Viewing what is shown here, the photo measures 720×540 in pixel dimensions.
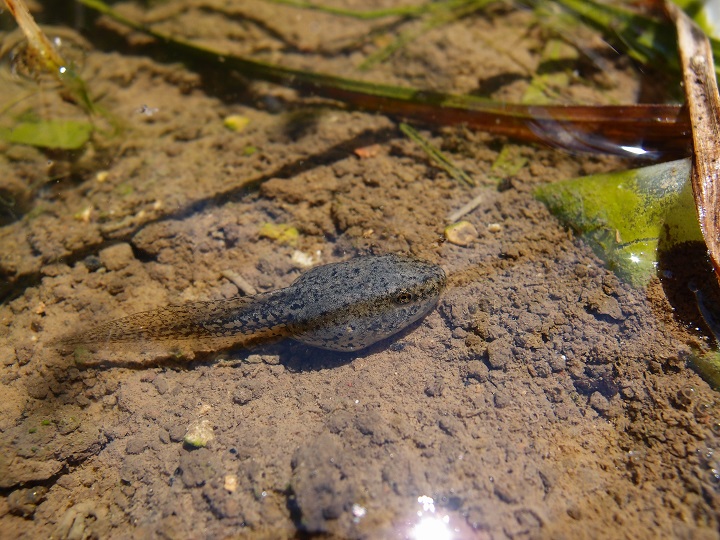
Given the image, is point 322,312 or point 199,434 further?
point 322,312

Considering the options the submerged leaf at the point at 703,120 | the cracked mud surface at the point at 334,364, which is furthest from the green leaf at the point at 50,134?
the submerged leaf at the point at 703,120

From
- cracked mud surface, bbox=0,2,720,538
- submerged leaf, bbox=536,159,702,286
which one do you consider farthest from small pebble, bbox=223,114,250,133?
submerged leaf, bbox=536,159,702,286

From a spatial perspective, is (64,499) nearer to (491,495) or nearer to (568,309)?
(491,495)

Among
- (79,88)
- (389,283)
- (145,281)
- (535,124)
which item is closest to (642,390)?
(389,283)

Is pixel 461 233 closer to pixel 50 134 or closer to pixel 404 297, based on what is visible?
pixel 404 297

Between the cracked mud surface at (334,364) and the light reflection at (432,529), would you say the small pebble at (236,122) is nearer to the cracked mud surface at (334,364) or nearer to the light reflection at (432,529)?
the cracked mud surface at (334,364)

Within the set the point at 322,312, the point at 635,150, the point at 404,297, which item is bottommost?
the point at 322,312

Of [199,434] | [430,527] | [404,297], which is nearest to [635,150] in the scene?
[404,297]
